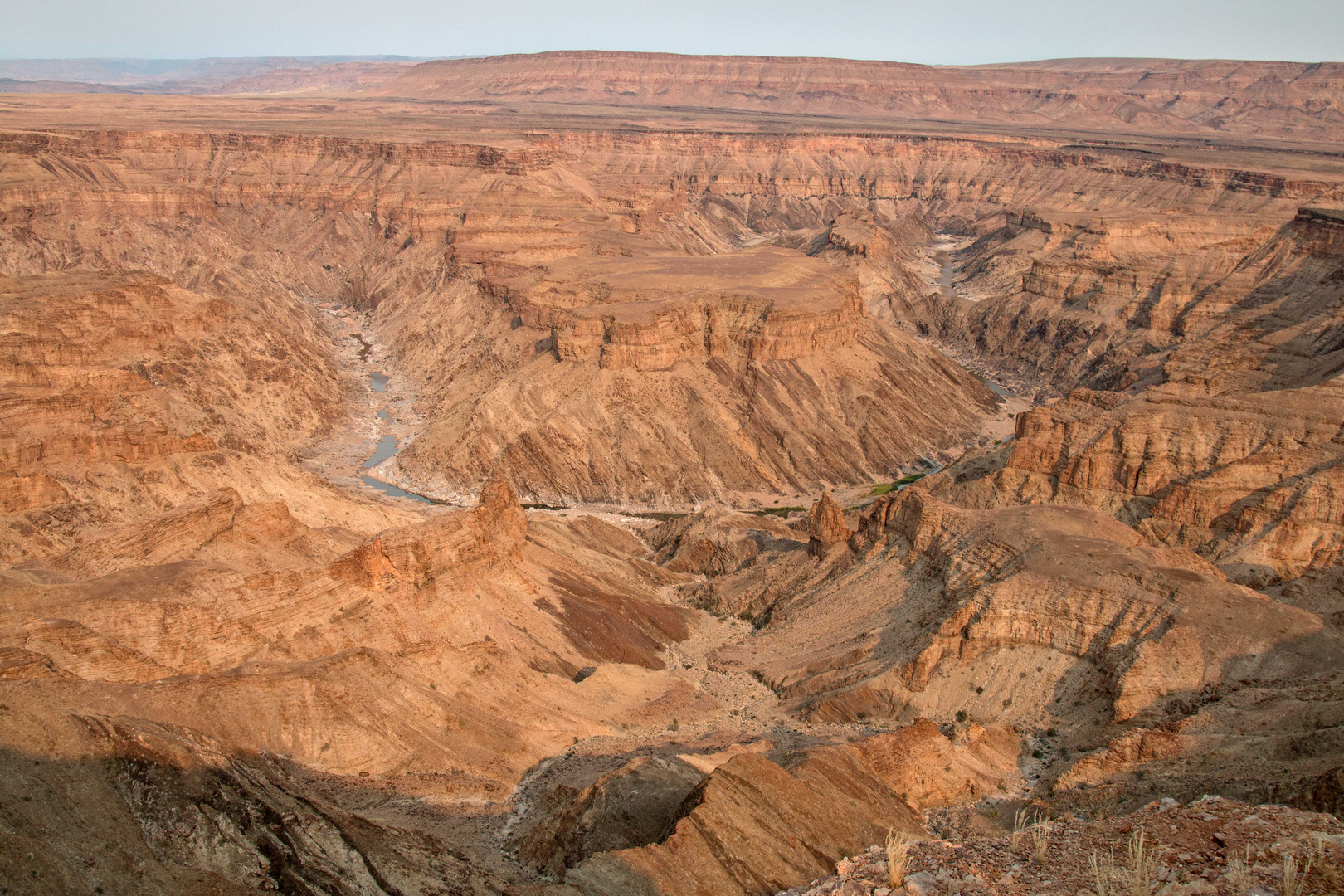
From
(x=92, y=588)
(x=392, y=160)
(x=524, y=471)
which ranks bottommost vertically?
(x=524, y=471)

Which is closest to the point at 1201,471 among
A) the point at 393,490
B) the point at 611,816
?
the point at 611,816

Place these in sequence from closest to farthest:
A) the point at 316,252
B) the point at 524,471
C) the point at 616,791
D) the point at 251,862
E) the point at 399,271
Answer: the point at 251,862
the point at 616,791
the point at 524,471
the point at 399,271
the point at 316,252

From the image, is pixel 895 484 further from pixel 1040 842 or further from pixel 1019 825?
pixel 1040 842

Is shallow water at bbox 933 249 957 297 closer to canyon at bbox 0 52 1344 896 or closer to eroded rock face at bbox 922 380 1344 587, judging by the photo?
canyon at bbox 0 52 1344 896

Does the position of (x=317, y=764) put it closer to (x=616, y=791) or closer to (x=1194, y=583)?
(x=616, y=791)

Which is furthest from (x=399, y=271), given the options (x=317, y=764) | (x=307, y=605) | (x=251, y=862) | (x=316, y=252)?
(x=251, y=862)

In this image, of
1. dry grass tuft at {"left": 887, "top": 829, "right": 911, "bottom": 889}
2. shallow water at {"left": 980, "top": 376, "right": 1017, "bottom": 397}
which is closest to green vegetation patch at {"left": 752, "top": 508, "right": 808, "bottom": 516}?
shallow water at {"left": 980, "top": 376, "right": 1017, "bottom": 397}

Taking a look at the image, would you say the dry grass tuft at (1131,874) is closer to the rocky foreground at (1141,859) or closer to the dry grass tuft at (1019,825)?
the rocky foreground at (1141,859)

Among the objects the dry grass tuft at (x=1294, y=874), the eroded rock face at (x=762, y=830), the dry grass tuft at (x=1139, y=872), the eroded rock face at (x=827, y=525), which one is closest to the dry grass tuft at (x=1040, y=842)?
the dry grass tuft at (x=1139, y=872)
